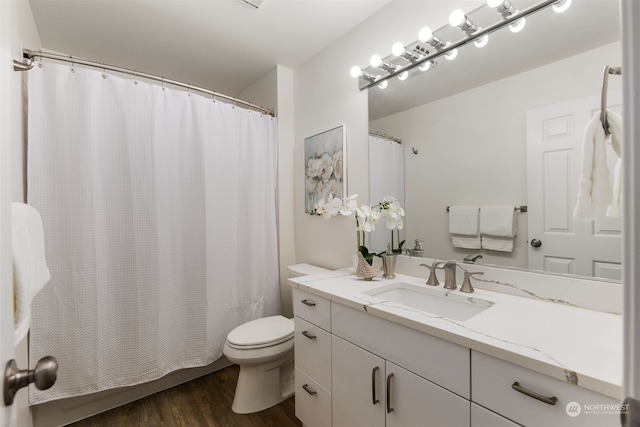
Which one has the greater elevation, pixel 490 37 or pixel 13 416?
pixel 490 37

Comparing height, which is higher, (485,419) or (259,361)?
(485,419)

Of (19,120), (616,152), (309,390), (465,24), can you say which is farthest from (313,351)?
(19,120)

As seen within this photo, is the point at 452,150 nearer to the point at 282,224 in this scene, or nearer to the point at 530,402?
the point at 530,402

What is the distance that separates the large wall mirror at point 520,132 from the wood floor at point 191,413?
1.29 metres

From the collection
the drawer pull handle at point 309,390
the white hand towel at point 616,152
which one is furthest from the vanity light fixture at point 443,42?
the drawer pull handle at point 309,390

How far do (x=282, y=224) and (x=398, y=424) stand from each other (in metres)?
1.64

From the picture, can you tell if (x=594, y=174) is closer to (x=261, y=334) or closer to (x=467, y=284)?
(x=467, y=284)

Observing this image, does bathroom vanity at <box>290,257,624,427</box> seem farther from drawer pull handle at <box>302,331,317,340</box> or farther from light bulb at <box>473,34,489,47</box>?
light bulb at <box>473,34,489,47</box>

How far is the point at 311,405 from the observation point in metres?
1.42

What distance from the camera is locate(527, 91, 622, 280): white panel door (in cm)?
102

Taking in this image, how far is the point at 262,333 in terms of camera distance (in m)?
1.78

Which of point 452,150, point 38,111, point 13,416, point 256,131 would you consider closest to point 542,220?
point 452,150

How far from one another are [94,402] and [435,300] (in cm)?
210

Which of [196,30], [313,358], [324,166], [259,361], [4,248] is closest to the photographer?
[4,248]
